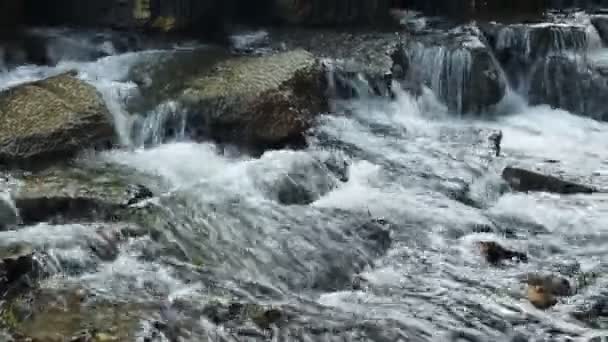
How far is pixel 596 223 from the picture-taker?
22.1ft

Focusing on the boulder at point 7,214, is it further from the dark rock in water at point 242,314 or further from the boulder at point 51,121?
the dark rock in water at point 242,314

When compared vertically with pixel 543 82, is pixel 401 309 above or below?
below

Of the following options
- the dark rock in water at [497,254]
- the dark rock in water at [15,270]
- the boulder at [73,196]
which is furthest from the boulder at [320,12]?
the dark rock in water at [15,270]

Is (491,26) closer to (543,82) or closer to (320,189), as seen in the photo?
(543,82)

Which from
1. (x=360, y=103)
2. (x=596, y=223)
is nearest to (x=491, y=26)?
(x=360, y=103)

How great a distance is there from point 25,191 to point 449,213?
139 inches

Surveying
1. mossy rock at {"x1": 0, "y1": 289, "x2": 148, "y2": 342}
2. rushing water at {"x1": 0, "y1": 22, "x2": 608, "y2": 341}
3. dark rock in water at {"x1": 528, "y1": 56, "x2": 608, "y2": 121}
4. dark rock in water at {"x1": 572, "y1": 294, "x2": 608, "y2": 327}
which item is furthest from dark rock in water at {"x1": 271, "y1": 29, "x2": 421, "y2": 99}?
mossy rock at {"x1": 0, "y1": 289, "x2": 148, "y2": 342}

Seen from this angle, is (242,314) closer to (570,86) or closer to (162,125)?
(162,125)

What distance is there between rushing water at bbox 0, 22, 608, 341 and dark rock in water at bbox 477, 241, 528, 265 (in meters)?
0.08

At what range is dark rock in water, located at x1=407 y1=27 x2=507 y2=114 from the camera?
985 centimetres

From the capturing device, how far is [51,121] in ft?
24.0

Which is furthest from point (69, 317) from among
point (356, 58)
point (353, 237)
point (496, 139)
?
point (356, 58)

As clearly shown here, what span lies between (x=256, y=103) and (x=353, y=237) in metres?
2.24

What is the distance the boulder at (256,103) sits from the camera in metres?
7.76
